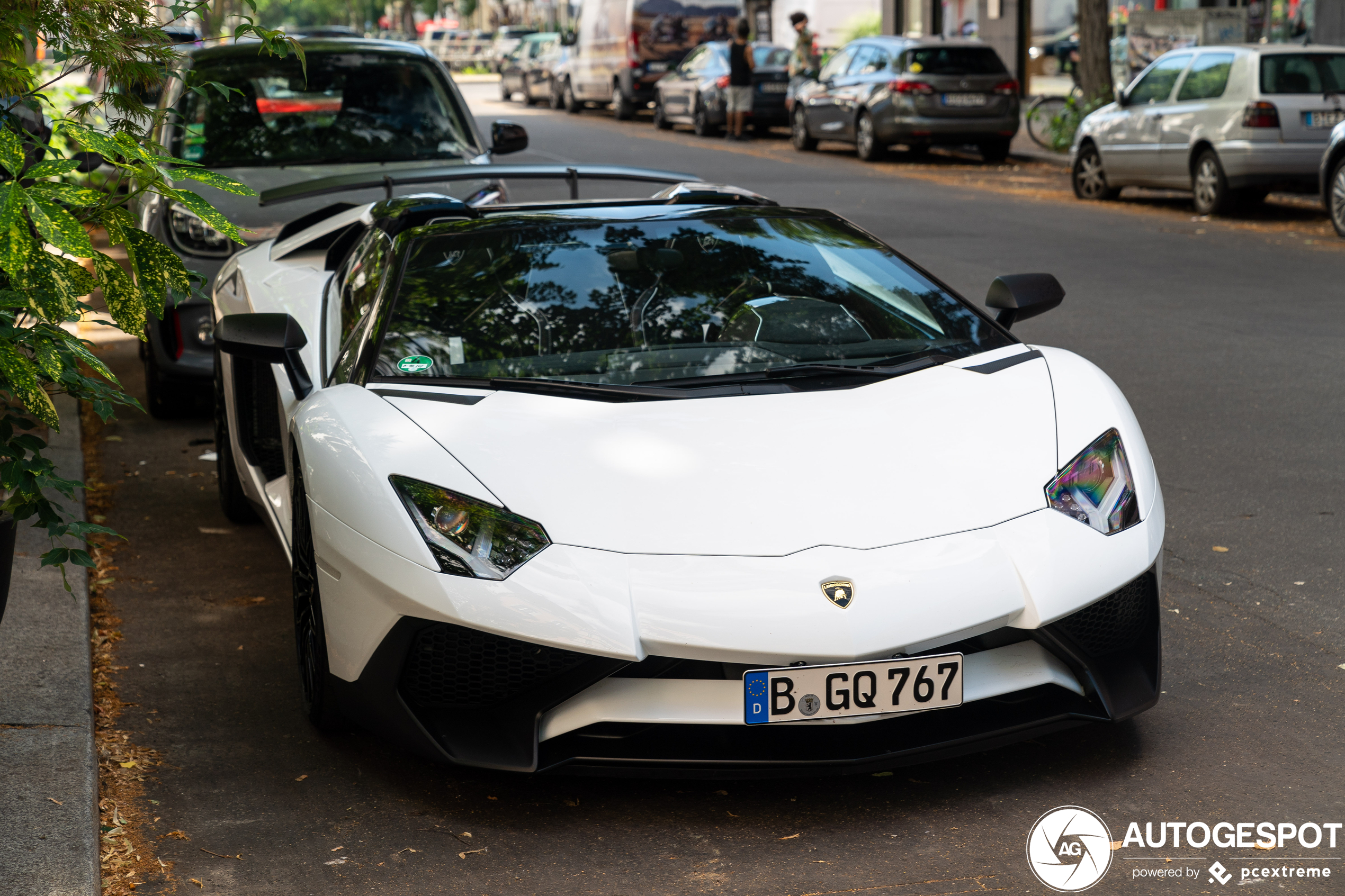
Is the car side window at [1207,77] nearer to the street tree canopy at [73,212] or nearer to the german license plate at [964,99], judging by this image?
the german license plate at [964,99]

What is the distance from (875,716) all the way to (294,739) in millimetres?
1563

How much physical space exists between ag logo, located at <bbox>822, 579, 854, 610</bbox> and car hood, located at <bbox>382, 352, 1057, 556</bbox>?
0.11m

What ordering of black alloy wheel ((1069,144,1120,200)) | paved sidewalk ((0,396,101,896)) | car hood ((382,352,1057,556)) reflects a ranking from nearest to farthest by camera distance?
paved sidewalk ((0,396,101,896)), car hood ((382,352,1057,556)), black alloy wheel ((1069,144,1120,200))

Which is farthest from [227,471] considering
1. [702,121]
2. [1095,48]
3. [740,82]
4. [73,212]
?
[702,121]

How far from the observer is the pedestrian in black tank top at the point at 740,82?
2591 cm

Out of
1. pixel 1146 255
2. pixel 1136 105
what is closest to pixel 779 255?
pixel 1146 255

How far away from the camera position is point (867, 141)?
22328 millimetres

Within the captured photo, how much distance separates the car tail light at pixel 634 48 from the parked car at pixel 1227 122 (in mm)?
17801

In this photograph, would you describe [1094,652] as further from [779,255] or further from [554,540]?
[779,255]

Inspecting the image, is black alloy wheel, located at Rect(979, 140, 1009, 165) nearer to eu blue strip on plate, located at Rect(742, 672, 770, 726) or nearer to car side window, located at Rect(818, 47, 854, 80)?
car side window, located at Rect(818, 47, 854, 80)

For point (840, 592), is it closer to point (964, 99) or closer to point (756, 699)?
point (756, 699)

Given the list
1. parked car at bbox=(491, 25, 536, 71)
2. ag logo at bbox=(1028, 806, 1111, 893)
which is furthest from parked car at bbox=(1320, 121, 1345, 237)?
parked car at bbox=(491, 25, 536, 71)

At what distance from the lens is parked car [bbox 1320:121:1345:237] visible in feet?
43.7

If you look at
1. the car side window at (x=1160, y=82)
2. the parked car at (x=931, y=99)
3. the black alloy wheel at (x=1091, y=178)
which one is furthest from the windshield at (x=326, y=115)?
the parked car at (x=931, y=99)
